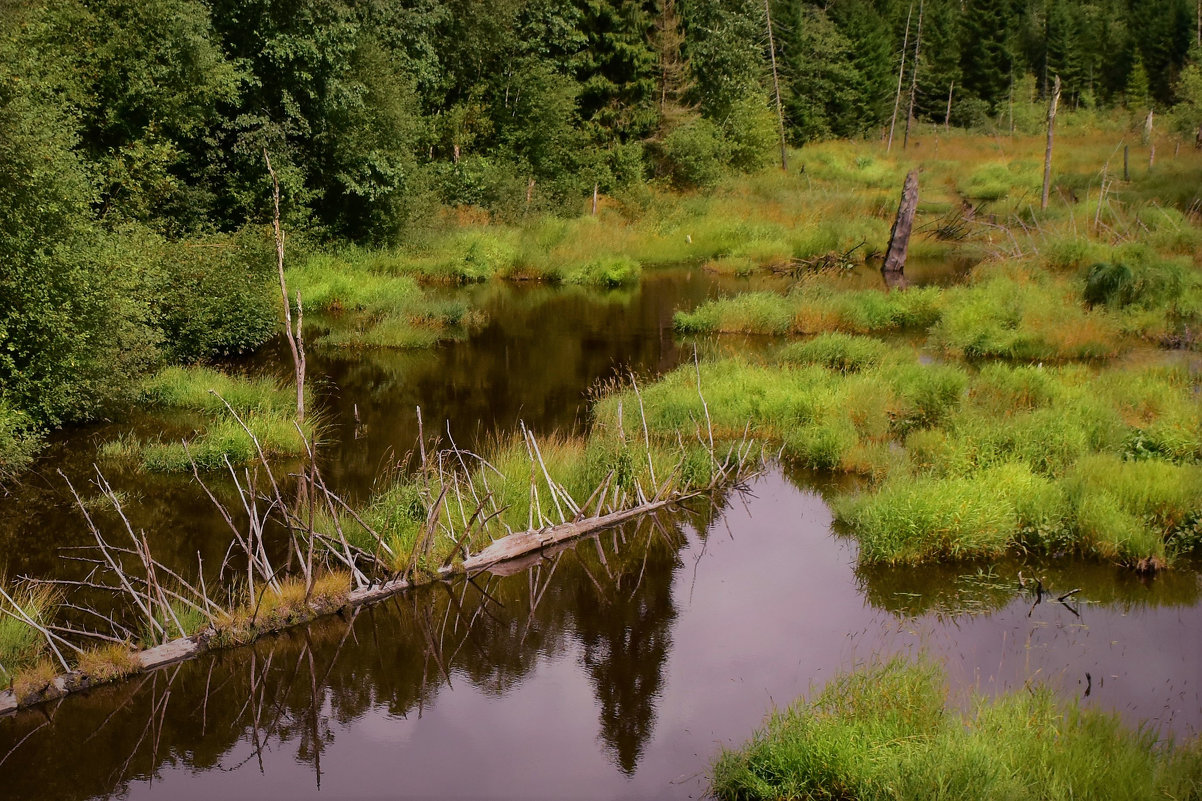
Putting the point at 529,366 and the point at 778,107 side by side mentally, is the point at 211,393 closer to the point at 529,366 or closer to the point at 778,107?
the point at 529,366

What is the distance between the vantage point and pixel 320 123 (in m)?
27.0

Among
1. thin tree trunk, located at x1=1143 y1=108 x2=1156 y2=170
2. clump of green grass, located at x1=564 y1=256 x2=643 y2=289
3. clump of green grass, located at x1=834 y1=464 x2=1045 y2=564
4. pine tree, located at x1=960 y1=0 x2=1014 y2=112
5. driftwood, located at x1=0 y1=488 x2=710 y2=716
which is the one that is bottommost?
clump of green grass, located at x1=564 y1=256 x2=643 y2=289

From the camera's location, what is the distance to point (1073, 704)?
685 cm

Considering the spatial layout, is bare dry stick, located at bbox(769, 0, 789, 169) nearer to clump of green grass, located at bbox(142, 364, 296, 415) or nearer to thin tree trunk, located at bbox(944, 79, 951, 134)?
thin tree trunk, located at bbox(944, 79, 951, 134)

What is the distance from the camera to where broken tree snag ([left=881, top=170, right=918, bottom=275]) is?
2680 centimetres

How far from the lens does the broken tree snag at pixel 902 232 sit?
87.9 ft

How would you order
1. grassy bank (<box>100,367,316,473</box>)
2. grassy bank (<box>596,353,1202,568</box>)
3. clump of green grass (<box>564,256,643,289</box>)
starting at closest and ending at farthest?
grassy bank (<box>596,353,1202,568</box>), grassy bank (<box>100,367,316,473</box>), clump of green grass (<box>564,256,643,289</box>)

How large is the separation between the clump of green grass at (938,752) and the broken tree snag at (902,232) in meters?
21.3

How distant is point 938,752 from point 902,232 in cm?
2262

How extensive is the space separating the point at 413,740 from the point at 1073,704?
4.72m

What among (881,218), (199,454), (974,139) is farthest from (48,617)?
(974,139)

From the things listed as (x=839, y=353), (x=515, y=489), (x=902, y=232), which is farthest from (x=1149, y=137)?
(x=515, y=489)

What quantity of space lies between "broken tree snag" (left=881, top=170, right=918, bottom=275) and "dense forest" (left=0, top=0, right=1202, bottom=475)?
42.8 feet

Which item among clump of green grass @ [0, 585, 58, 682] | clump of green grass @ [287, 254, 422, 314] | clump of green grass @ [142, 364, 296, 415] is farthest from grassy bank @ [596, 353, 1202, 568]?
clump of green grass @ [287, 254, 422, 314]
